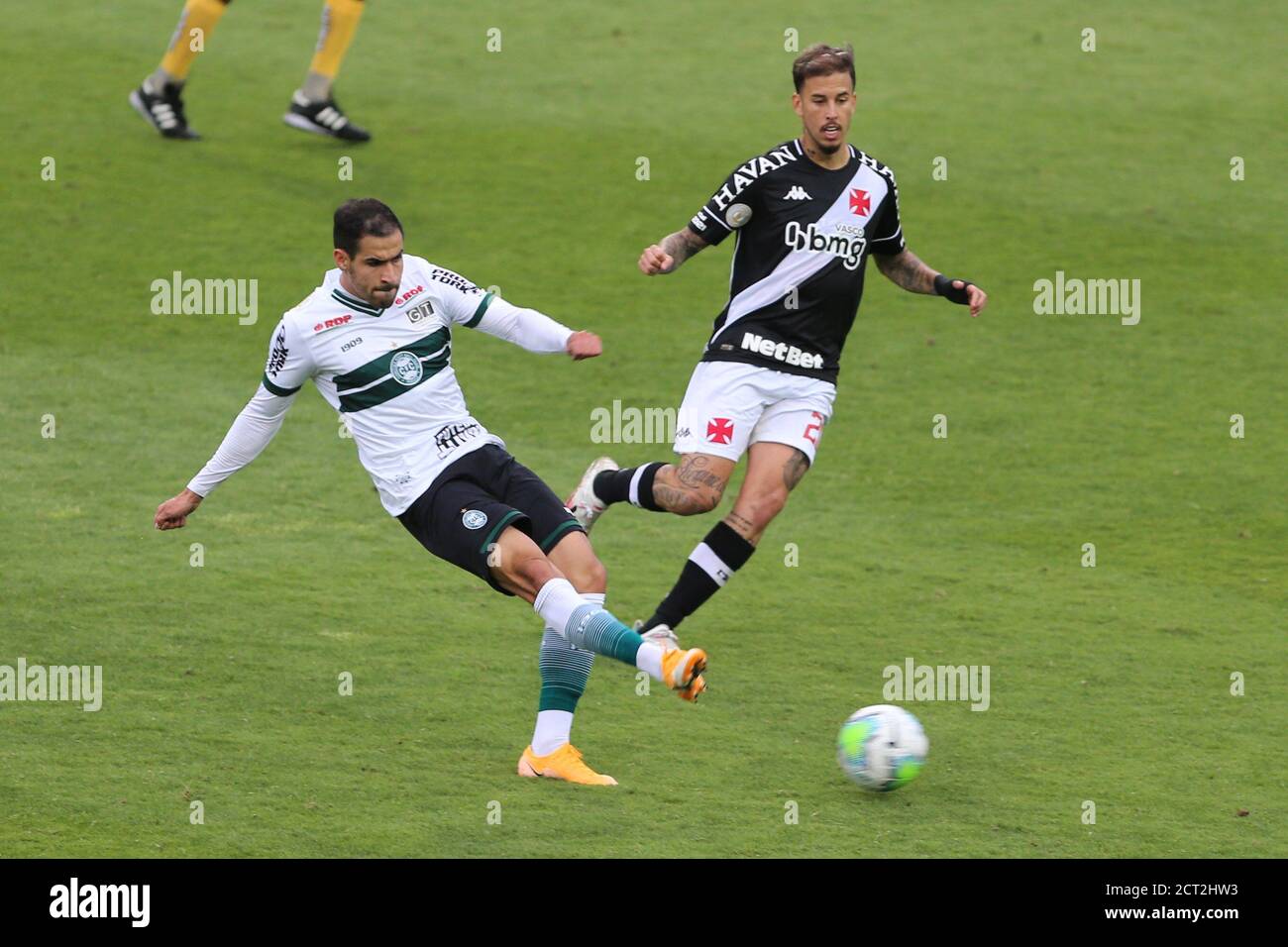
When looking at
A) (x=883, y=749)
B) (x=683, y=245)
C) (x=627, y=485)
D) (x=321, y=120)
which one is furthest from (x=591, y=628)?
(x=321, y=120)

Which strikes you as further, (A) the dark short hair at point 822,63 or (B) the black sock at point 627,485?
(B) the black sock at point 627,485

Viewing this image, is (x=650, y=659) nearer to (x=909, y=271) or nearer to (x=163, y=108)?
(x=909, y=271)

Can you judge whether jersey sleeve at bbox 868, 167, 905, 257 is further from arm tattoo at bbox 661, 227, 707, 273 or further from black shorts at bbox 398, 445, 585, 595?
black shorts at bbox 398, 445, 585, 595

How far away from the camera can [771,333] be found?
26.9 feet

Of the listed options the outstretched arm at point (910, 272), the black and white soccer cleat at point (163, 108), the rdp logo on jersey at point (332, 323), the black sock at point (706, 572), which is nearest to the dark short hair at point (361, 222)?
the rdp logo on jersey at point (332, 323)

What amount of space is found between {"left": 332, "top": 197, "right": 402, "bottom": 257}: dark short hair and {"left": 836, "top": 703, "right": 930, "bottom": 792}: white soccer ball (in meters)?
2.57

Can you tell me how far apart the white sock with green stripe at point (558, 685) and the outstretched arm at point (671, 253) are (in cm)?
155

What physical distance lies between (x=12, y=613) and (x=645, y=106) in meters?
9.77

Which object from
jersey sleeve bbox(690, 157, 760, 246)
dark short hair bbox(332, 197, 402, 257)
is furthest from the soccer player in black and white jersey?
dark short hair bbox(332, 197, 402, 257)

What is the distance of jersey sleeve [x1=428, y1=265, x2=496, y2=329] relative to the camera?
277 inches

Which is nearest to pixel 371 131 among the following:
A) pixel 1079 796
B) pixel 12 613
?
pixel 12 613

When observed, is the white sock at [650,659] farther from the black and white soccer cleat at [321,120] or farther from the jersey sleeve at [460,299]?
the black and white soccer cleat at [321,120]

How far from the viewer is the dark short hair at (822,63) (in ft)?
25.5
